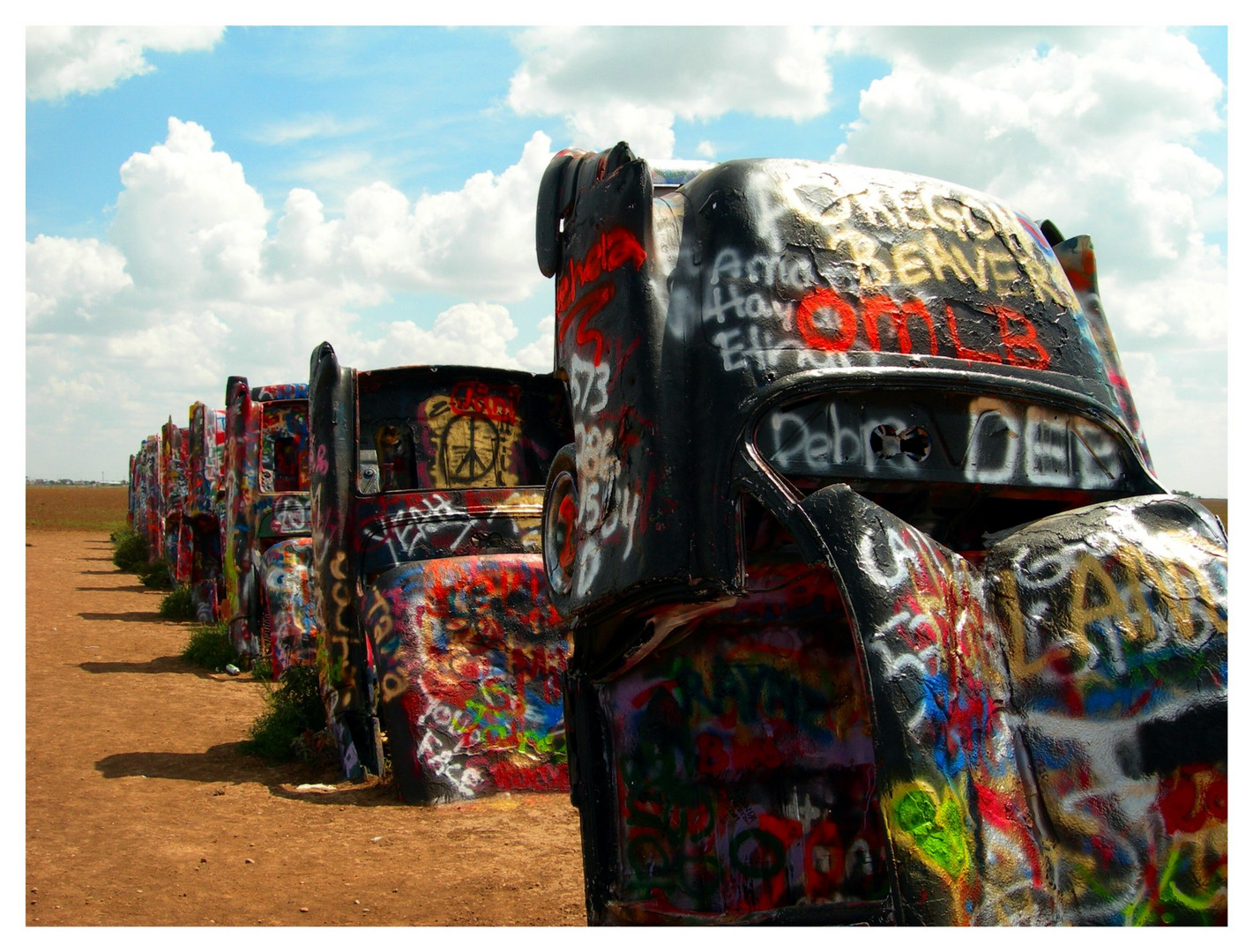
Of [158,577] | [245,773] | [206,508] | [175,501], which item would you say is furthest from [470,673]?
[158,577]

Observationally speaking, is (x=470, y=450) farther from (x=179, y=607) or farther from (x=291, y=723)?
(x=179, y=607)

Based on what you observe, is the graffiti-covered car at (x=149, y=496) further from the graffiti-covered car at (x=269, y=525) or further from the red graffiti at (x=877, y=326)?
the red graffiti at (x=877, y=326)

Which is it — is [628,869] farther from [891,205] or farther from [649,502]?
[891,205]

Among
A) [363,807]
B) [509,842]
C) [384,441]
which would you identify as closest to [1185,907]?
[509,842]

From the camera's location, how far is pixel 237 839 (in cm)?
570

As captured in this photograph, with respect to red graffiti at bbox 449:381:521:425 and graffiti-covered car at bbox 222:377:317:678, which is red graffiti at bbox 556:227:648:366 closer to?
red graffiti at bbox 449:381:521:425

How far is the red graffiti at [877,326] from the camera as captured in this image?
9.55ft

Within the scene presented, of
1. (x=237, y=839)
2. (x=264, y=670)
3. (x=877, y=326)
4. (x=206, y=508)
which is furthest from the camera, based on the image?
(x=206, y=508)

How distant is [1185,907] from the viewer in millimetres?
2426

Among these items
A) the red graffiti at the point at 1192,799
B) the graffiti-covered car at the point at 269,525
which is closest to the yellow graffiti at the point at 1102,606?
the red graffiti at the point at 1192,799

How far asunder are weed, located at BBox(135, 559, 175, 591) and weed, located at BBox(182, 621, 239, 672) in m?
8.78

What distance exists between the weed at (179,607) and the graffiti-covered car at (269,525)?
13.8ft

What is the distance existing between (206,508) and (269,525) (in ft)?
14.7

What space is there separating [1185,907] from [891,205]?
1.94 metres
